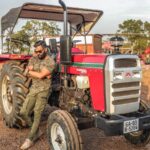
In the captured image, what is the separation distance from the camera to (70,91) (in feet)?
20.0

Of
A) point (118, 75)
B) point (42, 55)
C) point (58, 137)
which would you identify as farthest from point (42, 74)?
point (118, 75)

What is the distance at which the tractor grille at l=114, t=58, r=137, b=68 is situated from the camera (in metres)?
5.26

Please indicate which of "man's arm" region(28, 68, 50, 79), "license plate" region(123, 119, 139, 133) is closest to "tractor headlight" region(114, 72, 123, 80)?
"license plate" region(123, 119, 139, 133)

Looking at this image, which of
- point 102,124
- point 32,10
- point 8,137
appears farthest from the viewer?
point 32,10

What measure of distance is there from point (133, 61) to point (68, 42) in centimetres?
97

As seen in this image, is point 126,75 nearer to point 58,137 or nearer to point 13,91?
point 58,137

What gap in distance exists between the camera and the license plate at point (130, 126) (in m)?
5.08

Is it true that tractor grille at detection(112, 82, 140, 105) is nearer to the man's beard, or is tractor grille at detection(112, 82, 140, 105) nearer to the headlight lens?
the headlight lens

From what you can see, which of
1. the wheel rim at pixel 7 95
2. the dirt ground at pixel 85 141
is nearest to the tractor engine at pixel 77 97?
the dirt ground at pixel 85 141

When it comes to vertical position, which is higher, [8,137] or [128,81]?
[128,81]

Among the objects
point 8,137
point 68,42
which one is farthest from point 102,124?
point 8,137

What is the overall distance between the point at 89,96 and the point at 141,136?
114cm

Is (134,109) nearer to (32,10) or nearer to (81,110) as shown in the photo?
(81,110)

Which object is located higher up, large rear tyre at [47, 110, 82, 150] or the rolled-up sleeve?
the rolled-up sleeve
